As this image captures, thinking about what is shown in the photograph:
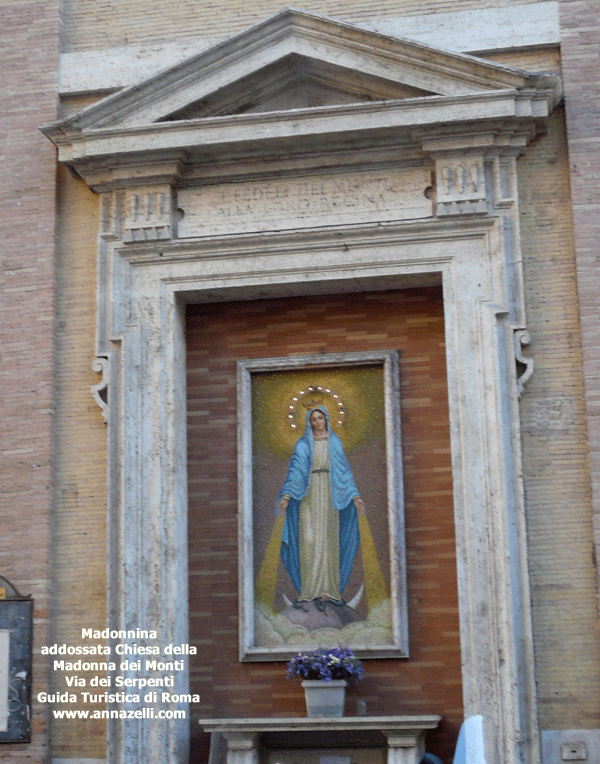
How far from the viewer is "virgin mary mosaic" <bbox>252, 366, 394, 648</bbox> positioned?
8.19m

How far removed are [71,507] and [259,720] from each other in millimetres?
2081

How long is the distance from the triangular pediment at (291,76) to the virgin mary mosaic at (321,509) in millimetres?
2068

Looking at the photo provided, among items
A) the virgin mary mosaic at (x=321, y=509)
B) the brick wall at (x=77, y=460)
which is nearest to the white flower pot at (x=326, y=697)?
the virgin mary mosaic at (x=321, y=509)

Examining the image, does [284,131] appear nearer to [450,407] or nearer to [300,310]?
[300,310]

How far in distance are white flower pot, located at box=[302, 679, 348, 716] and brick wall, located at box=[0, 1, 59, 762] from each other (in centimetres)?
191

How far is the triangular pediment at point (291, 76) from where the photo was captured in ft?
26.9

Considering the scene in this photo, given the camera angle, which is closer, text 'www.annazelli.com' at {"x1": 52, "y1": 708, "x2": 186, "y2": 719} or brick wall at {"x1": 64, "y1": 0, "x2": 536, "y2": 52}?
text 'www.annazelli.com' at {"x1": 52, "y1": 708, "x2": 186, "y2": 719}

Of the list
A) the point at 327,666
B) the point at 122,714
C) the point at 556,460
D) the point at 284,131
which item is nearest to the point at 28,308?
the point at 284,131

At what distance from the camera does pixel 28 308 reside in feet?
28.6

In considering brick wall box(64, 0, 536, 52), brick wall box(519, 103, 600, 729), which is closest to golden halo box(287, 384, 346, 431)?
brick wall box(519, 103, 600, 729)

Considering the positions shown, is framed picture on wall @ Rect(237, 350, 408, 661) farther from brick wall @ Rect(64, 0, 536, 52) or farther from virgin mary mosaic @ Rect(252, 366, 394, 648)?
brick wall @ Rect(64, 0, 536, 52)

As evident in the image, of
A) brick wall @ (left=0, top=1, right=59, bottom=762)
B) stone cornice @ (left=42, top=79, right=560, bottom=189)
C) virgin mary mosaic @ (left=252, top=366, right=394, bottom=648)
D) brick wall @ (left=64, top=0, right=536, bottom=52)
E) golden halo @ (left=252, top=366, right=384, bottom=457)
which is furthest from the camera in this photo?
brick wall @ (left=64, top=0, right=536, bottom=52)

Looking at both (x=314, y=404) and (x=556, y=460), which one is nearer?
(x=556, y=460)

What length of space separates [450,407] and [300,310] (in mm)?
1514
